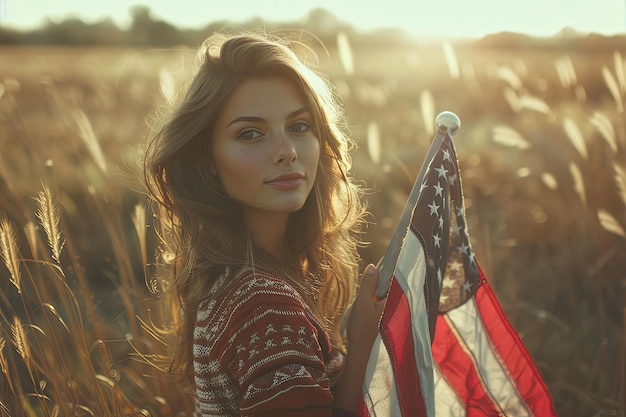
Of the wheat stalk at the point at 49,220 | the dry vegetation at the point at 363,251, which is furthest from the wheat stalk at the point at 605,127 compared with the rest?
the wheat stalk at the point at 49,220

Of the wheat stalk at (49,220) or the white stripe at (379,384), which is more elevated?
the wheat stalk at (49,220)

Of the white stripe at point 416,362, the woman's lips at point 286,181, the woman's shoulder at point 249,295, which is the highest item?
the woman's lips at point 286,181

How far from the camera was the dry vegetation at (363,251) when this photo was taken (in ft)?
9.73

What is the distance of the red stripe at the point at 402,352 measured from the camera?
221cm

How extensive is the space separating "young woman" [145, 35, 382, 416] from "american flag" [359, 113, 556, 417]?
0.17 m

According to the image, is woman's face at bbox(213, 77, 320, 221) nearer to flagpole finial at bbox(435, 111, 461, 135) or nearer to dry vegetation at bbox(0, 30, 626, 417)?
flagpole finial at bbox(435, 111, 461, 135)

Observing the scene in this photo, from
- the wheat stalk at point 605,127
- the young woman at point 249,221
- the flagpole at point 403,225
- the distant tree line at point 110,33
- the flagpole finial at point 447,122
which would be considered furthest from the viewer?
the distant tree line at point 110,33

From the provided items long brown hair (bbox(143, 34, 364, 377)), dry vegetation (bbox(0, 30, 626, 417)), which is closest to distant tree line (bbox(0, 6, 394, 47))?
dry vegetation (bbox(0, 30, 626, 417))

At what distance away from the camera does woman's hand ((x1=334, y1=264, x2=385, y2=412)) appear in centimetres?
236

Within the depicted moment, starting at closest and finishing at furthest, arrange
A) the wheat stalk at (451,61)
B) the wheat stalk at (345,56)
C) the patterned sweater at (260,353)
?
the patterned sweater at (260,353)
the wheat stalk at (451,61)
the wheat stalk at (345,56)

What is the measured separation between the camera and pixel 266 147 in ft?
7.89

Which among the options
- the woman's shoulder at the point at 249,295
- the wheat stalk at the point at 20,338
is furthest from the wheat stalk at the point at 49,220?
the woman's shoulder at the point at 249,295

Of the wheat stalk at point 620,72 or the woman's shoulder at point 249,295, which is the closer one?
the woman's shoulder at point 249,295

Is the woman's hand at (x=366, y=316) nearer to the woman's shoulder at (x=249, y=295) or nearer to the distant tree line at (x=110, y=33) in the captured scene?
the woman's shoulder at (x=249, y=295)
